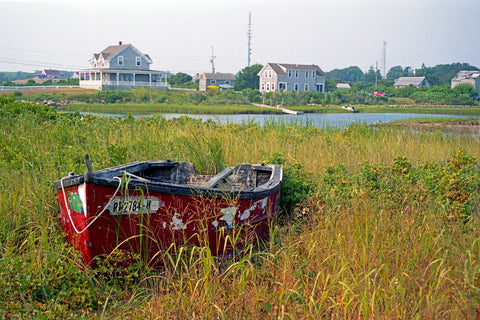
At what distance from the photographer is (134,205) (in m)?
4.80

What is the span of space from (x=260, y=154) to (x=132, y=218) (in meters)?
5.32

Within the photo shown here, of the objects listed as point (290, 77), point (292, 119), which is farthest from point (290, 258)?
point (290, 77)

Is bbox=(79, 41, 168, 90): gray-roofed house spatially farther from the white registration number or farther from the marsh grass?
the white registration number

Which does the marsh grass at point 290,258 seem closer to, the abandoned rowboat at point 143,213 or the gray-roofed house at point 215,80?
the abandoned rowboat at point 143,213

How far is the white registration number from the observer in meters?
4.69

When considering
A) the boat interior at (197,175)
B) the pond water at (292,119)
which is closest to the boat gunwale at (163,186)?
the boat interior at (197,175)

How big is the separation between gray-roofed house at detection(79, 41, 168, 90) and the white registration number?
49682mm

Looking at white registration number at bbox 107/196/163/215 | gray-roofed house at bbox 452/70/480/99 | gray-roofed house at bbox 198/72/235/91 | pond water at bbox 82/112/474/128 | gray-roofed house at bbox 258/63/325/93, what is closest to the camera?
white registration number at bbox 107/196/163/215

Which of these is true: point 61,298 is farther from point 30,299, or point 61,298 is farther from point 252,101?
point 252,101

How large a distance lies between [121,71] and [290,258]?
52255 mm

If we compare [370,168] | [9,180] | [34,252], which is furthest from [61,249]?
[370,168]

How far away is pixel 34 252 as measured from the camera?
4.68 metres

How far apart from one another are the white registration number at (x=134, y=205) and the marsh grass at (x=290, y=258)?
0.55 m

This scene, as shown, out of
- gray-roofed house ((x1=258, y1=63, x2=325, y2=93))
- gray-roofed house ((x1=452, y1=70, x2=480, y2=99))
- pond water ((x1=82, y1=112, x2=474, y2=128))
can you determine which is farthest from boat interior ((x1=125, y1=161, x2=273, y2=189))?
gray-roofed house ((x1=452, y1=70, x2=480, y2=99))
